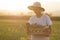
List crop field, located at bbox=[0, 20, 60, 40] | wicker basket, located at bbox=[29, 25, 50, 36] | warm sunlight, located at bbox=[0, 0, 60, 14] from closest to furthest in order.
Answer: wicker basket, located at bbox=[29, 25, 50, 36] < crop field, located at bbox=[0, 20, 60, 40] < warm sunlight, located at bbox=[0, 0, 60, 14]

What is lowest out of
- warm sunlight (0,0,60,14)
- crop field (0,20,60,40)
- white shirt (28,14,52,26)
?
crop field (0,20,60,40)

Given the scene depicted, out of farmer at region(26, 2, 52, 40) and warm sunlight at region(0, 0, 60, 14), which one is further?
warm sunlight at region(0, 0, 60, 14)

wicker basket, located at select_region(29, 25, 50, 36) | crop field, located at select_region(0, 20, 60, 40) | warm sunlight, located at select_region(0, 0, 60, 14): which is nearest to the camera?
wicker basket, located at select_region(29, 25, 50, 36)

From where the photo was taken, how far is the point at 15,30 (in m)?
4.39

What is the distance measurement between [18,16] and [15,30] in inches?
15.9

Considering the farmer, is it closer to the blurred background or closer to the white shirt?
the white shirt

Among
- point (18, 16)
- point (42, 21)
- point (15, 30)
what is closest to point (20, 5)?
point (18, 16)

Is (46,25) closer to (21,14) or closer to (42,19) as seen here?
(42,19)

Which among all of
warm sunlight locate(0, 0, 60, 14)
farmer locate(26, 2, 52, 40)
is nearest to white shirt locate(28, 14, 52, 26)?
farmer locate(26, 2, 52, 40)

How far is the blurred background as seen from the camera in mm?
4234

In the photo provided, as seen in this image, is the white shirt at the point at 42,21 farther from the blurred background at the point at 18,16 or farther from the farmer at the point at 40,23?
the blurred background at the point at 18,16

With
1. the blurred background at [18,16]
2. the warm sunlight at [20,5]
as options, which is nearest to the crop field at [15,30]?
the blurred background at [18,16]

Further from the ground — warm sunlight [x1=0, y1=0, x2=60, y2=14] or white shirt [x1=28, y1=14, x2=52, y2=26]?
warm sunlight [x1=0, y1=0, x2=60, y2=14]

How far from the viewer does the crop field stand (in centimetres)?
417
